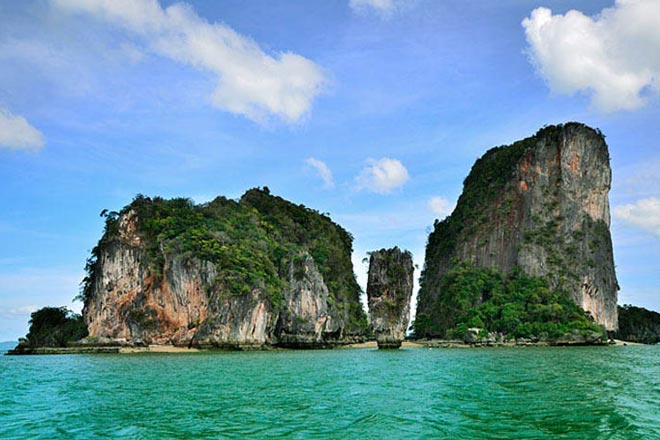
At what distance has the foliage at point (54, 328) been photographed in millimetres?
57344

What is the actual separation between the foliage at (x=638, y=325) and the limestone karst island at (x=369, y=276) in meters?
0.33

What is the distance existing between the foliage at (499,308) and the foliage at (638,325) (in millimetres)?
21060

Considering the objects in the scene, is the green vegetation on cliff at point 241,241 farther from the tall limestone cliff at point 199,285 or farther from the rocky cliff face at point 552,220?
the rocky cliff face at point 552,220

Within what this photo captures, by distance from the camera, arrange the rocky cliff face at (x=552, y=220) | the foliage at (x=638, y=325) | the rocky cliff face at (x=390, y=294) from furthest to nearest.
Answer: the foliage at (x=638, y=325) < the rocky cliff face at (x=552, y=220) < the rocky cliff face at (x=390, y=294)

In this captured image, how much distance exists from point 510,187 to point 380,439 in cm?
9126

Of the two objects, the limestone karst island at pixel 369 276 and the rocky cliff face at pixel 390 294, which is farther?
the limestone karst island at pixel 369 276

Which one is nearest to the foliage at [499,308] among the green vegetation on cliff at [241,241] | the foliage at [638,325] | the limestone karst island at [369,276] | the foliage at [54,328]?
the limestone karst island at [369,276]

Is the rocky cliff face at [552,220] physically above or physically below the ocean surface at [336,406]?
above

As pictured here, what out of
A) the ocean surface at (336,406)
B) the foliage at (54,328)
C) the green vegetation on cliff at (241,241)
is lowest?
the ocean surface at (336,406)

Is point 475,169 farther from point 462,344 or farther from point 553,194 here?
point 462,344

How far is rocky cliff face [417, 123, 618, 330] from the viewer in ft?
280

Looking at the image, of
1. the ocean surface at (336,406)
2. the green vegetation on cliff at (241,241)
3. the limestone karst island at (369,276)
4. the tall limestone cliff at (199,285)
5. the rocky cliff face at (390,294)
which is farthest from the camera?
the green vegetation on cliff at (241,241)

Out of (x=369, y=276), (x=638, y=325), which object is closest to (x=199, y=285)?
(x=369, y=276)

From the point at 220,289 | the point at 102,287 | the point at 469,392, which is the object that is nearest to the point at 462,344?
the point at 220,289
